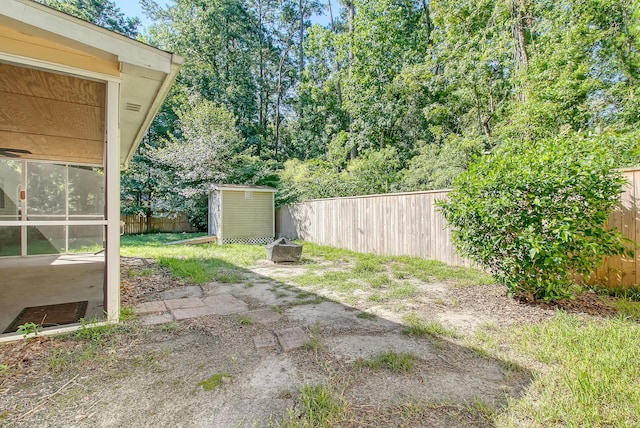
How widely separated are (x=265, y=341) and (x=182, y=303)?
5.00 feet

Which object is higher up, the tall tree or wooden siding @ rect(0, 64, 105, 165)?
the tall tree

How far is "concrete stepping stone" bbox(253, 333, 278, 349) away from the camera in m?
2.41

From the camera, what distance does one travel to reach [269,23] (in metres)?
20.6

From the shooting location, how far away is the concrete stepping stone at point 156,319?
9.45 feet

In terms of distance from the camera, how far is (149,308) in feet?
10.8

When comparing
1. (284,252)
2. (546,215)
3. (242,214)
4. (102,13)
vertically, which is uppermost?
(102,13)

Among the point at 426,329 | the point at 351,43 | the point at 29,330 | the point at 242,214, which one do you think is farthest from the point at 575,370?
the point at 351,43

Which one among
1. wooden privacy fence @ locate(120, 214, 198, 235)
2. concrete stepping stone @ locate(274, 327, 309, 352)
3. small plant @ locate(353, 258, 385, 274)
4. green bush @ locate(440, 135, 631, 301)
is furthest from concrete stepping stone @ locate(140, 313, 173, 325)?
wooden privacy fence @ locate(120, 214, 198, 235)

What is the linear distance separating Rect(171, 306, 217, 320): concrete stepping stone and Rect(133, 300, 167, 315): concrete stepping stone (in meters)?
0.18

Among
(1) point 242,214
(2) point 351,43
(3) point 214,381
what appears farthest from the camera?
(2) point 351,43

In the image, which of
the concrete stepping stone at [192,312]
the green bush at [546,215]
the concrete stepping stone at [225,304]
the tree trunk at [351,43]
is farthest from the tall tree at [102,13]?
the green bush at [546,215]

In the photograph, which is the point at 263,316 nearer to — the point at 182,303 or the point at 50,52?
the point at 182,303

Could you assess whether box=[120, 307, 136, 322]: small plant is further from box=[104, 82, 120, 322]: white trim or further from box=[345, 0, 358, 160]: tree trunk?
box=[345, 0, 358, 160]: tree trunk

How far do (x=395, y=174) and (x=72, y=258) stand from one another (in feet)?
32.6
